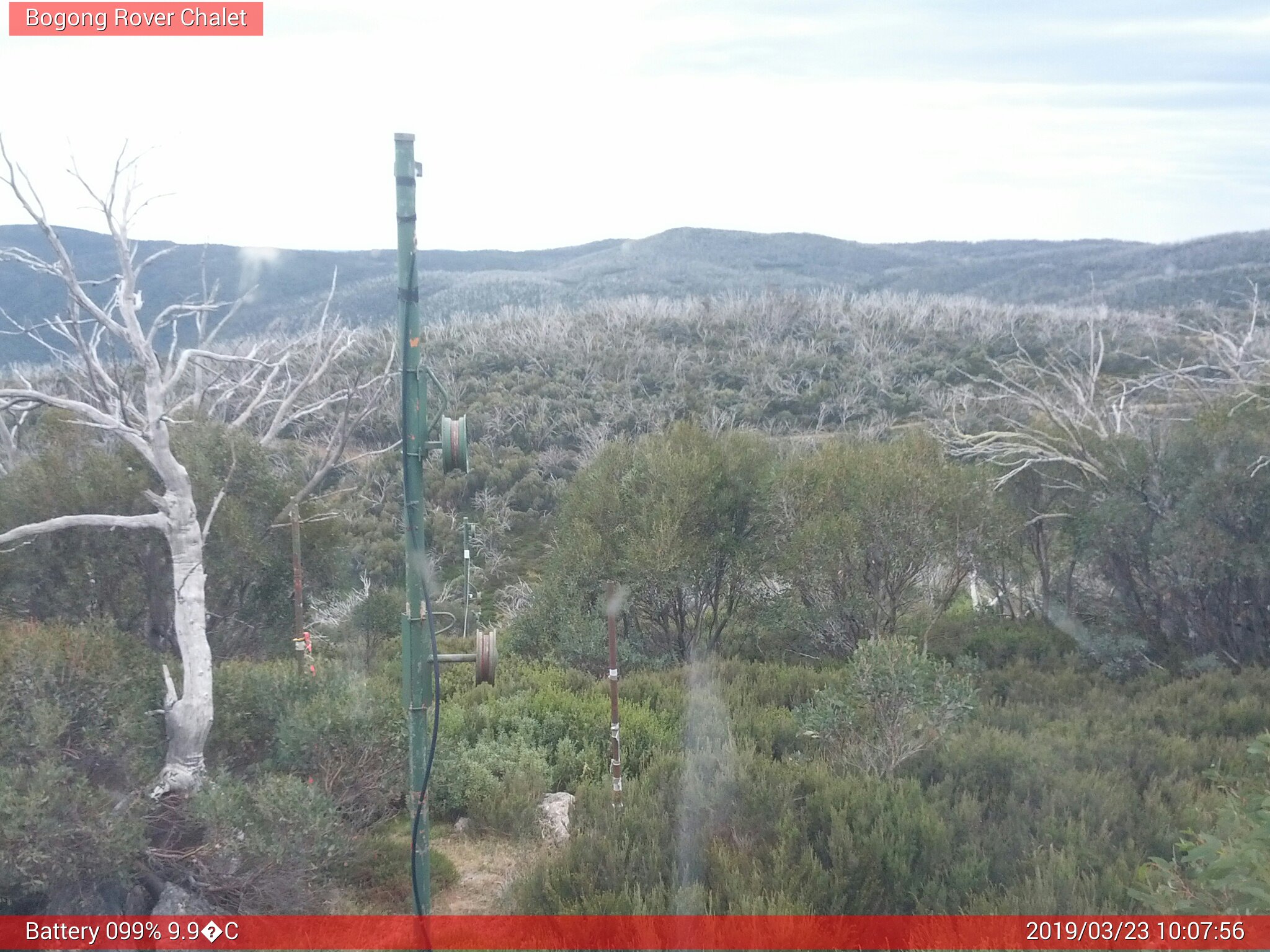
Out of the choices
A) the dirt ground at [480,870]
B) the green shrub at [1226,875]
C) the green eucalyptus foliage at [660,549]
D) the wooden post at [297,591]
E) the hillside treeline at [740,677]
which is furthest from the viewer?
the green eucalyptus foliage at [660,549]

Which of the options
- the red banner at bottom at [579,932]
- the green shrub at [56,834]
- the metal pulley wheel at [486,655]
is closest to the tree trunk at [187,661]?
the green shrub at [56,834]

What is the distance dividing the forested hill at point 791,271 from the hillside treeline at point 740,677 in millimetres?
10104

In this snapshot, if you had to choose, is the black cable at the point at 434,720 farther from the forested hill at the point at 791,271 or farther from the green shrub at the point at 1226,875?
the forested hill at the point at 791,271

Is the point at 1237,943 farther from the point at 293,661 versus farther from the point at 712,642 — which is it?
the point at 712,642

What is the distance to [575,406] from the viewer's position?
29156mm

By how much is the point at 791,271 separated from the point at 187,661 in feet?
194

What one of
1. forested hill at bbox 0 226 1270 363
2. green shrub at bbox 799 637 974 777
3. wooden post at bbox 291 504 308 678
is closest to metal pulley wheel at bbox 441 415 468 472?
green shrub at bbox 799 637 974 777

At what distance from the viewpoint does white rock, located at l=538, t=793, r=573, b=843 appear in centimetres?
667

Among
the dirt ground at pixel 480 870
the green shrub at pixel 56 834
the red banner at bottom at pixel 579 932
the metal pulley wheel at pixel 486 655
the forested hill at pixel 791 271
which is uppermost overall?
the forested hill at pixel 791 271

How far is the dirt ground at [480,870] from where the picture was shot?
5898 millimetres

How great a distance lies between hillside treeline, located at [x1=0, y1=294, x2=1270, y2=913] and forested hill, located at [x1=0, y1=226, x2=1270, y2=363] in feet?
33.1

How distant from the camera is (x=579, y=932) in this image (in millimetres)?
4770

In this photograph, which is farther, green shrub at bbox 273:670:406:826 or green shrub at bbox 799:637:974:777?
green shrub at bbox 799:637:974:777

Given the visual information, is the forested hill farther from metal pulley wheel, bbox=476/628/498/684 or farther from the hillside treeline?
metal pulley wheel, bbox=476/628/498/684
